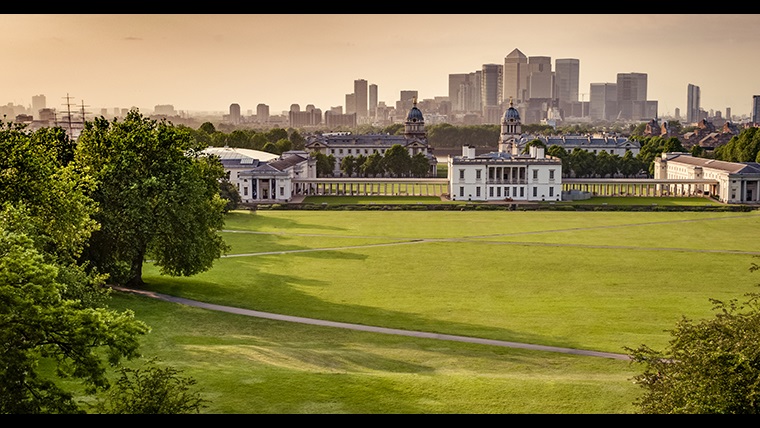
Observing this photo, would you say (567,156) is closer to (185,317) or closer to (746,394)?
(185,317)

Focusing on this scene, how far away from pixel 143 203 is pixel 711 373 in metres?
23.3

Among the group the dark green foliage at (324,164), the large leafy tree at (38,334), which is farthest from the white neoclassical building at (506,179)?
the large leafy tree at (38,334)

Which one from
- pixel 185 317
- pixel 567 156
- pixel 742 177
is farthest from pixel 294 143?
pixel 185 317

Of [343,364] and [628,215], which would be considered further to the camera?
[628,215]

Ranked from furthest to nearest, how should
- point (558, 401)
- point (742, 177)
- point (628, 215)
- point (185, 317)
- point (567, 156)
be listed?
1. point (567, 156)
2. point (742, 177)
3. point (628, 215)
4. point (185, 317)
5. point (558, 401)

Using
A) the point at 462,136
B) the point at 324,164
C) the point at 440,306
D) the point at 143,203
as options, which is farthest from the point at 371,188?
the point at 462,136

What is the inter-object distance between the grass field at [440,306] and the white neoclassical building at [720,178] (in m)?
18.7

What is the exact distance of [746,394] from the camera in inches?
477

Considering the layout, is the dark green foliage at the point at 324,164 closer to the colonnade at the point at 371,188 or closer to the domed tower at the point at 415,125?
the colonnade at the point at 371,188

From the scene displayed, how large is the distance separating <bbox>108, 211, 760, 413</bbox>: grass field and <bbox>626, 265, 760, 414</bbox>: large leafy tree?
2813 mm

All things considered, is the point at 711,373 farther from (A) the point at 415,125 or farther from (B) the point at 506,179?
(A) the point at 415,125

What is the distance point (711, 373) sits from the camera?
12445mm

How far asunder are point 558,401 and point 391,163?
8346 centimetres

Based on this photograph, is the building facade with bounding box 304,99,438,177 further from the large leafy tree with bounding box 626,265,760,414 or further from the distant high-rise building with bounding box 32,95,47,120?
the large leafy tree with bounding box 626,265,760,414
